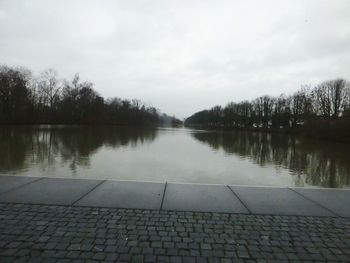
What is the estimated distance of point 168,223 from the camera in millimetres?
4418

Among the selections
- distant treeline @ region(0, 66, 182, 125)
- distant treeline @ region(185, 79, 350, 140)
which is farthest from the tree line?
distant treeline @ region(185, 79, 350, 140)

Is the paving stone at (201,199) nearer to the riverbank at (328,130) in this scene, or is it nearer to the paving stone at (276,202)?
the paving stone at (276,202)

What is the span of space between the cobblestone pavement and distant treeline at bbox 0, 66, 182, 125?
191 ft

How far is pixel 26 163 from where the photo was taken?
38.4 ft

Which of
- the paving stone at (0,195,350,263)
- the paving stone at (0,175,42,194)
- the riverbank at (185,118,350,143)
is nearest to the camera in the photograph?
the paving stone at (0,195,350,263)

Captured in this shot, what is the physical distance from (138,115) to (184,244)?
105186 millimetres

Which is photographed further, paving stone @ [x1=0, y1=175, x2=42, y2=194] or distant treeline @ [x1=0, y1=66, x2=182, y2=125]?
distant treeline @ [x1=0, y1=66, x2=182, y2=125]

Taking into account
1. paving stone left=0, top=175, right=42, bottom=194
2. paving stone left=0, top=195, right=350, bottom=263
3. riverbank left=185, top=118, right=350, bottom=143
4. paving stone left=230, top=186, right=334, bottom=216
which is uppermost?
riverbank left=185, top=118, right=350, bottom=143

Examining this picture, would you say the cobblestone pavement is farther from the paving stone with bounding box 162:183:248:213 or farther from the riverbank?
the riverbank

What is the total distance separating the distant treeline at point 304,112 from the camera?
1586 inches

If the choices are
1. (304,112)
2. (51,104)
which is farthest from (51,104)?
(304,112)

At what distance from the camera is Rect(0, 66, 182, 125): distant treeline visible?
57631 millimetres

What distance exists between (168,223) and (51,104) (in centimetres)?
7837

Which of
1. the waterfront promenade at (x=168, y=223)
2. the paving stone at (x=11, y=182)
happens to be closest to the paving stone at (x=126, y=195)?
the waterfront promenade at (x=168, y=223)
